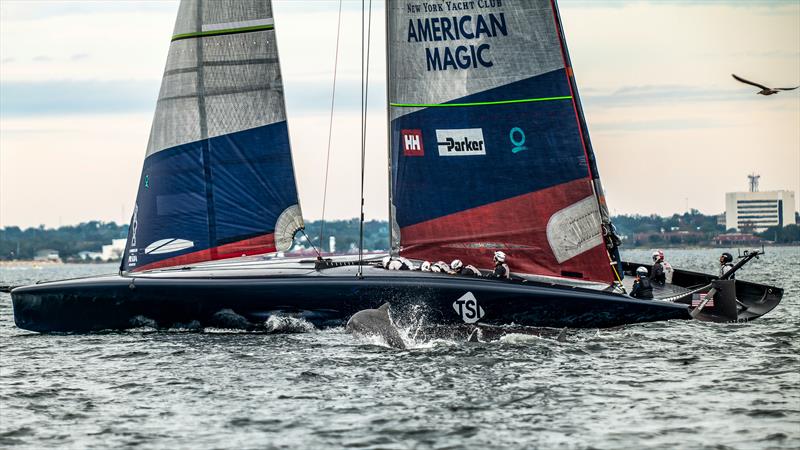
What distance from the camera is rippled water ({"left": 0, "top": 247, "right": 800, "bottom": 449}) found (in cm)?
1255

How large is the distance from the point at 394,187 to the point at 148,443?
8477mm

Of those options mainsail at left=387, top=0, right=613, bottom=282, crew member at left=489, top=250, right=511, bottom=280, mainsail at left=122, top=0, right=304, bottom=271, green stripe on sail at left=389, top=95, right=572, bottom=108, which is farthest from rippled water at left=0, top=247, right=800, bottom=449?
green stripe on sail at left=389, top=95, right=572, bottom=108

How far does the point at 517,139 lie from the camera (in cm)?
1936

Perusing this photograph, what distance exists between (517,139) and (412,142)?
64.0 inches

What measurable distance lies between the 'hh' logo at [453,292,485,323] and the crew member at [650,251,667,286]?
14.3 feet

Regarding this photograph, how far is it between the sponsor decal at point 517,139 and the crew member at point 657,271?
3.53m

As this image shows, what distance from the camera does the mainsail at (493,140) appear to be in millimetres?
19266

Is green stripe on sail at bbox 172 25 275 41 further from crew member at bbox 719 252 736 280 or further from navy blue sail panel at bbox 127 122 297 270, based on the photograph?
crew member at bbox 719 252 736 280

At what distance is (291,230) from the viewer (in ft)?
69.7

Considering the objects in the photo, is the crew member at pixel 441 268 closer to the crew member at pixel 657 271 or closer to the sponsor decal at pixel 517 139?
the sponsor decal at pixel 517 139

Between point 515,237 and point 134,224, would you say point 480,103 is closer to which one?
point 515,237

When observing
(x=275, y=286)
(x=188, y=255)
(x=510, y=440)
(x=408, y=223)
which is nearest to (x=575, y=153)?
(x=408, y=223)

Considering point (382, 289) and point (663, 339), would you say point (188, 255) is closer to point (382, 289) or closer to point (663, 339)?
point (382, 289)

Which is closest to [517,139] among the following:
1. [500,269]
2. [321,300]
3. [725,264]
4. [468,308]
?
[500,269]
